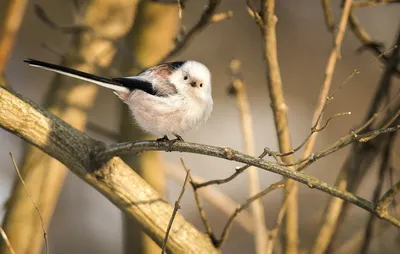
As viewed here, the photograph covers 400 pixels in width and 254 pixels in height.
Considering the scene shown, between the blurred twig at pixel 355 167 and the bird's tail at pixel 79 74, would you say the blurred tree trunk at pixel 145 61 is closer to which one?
the bird's tail at pixel 79 74

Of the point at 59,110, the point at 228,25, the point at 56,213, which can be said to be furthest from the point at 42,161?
the point at 228,25

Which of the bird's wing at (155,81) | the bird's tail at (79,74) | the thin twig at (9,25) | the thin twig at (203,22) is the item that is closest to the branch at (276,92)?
the thin twig at (203,22)

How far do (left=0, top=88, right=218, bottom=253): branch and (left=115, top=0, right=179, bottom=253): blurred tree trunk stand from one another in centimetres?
68

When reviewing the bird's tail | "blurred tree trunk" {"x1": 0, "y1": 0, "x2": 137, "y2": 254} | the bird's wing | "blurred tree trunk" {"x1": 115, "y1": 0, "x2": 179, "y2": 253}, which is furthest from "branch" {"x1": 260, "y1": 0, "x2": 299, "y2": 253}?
"blurred tree trunk" {"x1": 0, "y1": 0, "x2": 137, "y2": 254}

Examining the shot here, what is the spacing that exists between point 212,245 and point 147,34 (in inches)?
42.2

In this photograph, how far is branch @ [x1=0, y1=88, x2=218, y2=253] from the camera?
1531mm

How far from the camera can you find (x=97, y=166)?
1.59m

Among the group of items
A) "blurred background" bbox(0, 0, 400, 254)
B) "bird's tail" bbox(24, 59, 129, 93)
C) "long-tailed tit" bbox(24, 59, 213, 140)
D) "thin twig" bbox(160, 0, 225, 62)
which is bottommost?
"bird's tail" bbox(24, 59, 129, 93)

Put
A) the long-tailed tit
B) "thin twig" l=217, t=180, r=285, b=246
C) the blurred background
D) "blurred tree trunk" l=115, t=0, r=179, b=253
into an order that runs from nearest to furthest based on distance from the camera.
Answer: "thin twig" l=217, t=180, r=285, b=246
the long-tailed tit
"blurred tree trunk" l=115, t=0, r=179, b=253
the blurred background

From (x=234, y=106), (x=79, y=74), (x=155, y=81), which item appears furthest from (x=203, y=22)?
(x=234, y=106)

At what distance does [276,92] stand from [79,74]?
558 millimetres

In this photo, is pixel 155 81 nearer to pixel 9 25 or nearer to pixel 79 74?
pixel 79 74

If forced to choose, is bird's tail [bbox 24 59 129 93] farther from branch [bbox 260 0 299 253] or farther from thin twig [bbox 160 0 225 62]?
branch [bbox 260 0 299 253]

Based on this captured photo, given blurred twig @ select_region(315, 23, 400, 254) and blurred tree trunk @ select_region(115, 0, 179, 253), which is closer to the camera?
blurred twig @ select_region(315, 23, 400, 254)
